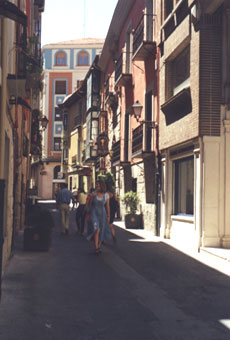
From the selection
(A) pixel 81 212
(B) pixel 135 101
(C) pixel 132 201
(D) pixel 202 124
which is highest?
(B) pixel 135 101

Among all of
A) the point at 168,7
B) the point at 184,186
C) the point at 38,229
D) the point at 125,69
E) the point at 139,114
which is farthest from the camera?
the point at 125,69

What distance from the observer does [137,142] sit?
19766mm

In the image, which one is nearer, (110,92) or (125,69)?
(125,69)

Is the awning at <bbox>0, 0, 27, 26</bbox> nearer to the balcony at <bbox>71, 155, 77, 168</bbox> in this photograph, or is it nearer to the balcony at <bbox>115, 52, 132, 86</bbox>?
the balcony at <bbox>115, 52, 132, 86</bbox>

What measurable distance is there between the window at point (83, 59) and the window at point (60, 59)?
1740 millimetres

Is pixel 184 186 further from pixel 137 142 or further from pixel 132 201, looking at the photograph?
pixel 137 142

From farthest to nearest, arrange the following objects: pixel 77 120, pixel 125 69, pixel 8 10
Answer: pixel 77 120
pixel 125 69
pixel 8 10

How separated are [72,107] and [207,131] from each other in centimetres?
3752

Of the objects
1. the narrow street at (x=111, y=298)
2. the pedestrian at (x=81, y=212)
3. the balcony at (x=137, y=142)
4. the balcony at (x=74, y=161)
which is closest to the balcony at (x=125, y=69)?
the balcony at (x=137, y=142)

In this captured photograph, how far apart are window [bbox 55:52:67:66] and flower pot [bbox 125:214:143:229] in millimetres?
45498

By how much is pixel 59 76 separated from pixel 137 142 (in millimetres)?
44084

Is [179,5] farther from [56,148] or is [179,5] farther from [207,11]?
[56,148]

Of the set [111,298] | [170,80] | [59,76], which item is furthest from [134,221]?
[59,76]

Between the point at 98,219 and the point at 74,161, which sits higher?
the point at 74,161
